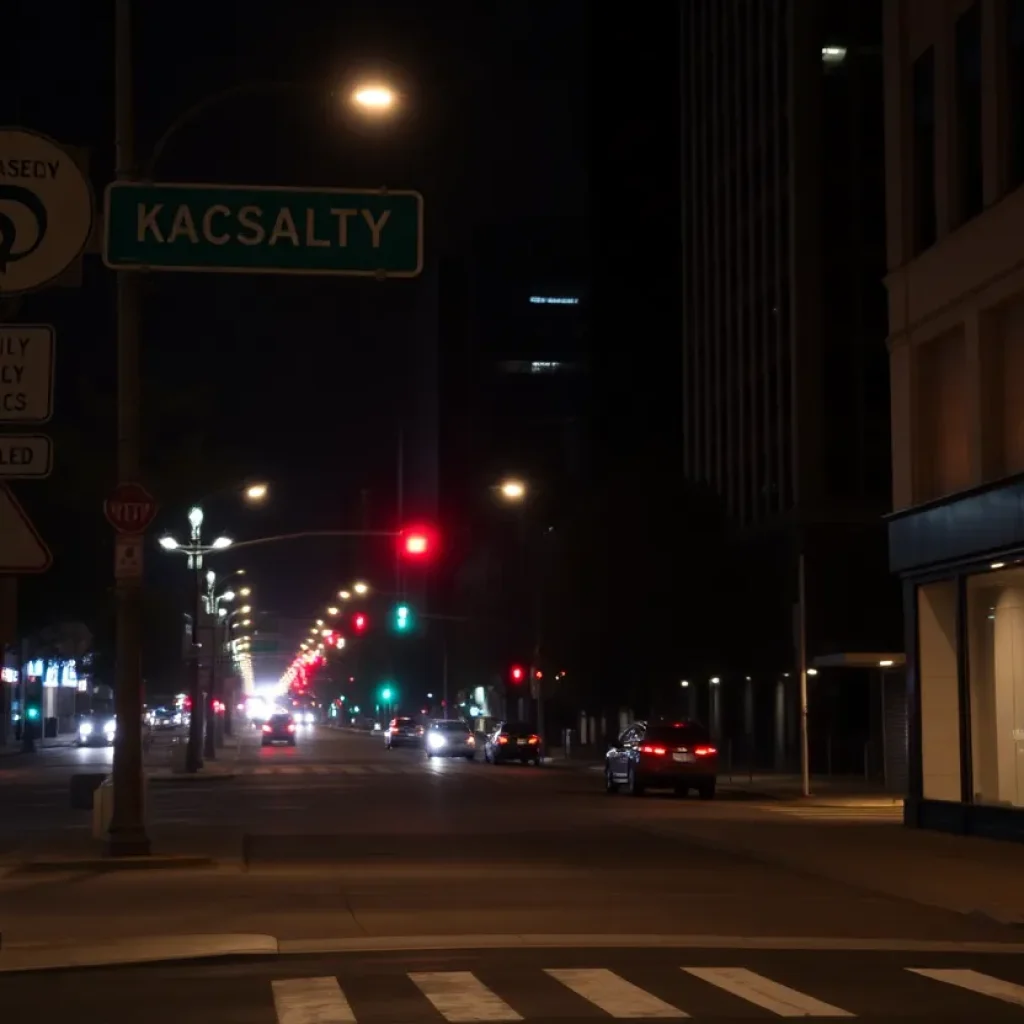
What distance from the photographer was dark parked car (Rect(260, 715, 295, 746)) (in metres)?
93.7

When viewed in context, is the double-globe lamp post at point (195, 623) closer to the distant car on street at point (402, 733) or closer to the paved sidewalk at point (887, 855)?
the paved sidewalk at point (887, 855)

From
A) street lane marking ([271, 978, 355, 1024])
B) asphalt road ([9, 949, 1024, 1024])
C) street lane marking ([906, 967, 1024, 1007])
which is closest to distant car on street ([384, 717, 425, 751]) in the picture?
asphalt road ([9, 949, 1024, 1024])

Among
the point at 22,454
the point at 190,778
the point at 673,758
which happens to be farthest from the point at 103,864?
the point at 190,778

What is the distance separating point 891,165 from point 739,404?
1346 inches

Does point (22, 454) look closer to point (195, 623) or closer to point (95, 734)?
point (195, 623)

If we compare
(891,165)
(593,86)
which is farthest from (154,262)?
(593,86)

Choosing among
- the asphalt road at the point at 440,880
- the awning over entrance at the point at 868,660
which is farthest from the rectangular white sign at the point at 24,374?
the awning over entrance at the point at 868,660

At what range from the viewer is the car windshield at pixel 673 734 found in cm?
4244

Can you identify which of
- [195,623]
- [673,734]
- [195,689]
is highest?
[195,623]

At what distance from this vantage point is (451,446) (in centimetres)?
18312

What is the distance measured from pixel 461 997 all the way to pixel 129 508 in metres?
11.0

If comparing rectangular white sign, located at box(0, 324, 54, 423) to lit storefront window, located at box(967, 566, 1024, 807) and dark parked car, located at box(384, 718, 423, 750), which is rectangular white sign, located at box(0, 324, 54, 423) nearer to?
lit storefront window, located at box(967, 566, 1024, 807)

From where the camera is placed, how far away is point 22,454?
1301 cm

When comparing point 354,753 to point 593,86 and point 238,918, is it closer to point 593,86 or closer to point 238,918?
point 593,86
